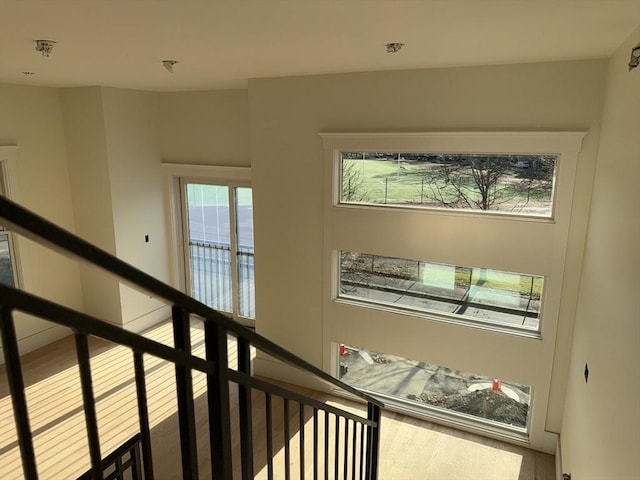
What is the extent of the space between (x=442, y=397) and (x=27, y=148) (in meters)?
5.15

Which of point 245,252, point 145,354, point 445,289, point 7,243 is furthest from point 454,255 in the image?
point 7,243

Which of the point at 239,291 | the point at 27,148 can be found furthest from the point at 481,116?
the point at 27,148

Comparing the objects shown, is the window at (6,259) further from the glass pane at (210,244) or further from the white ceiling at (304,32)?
the white ceiling at (304,32)

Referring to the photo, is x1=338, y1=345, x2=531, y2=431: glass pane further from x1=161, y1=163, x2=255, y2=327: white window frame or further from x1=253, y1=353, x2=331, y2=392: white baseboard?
Answer: x1=161, y1=163, x2=255, y2=327: white window frame

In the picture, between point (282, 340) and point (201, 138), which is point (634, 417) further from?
point (201, 138)

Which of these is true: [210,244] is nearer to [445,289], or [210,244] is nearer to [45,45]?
[445,289]

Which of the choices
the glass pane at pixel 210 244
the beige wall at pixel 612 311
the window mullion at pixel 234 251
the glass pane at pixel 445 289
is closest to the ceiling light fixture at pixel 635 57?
the beige wall at pixel 612 311

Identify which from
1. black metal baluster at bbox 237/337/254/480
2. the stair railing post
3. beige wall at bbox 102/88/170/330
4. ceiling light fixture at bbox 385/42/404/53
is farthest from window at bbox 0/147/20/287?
black metal baluster at bbox 237/337/254/480

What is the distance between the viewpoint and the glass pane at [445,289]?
12.6 feet

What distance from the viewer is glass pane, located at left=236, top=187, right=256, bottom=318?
570 centimetres

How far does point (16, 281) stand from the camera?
5.24 m

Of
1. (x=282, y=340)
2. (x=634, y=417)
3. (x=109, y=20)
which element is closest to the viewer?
(x=634, y=417)

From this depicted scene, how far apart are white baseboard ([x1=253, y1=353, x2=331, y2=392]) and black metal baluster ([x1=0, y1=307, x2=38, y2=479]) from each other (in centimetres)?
427

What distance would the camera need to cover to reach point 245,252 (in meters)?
5.82
